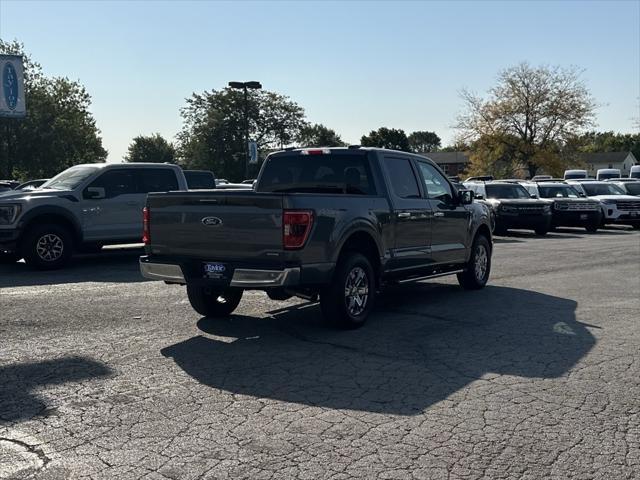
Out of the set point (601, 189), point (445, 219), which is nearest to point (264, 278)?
point (445, 219)

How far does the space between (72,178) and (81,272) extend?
2407mm

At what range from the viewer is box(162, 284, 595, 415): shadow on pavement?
219 inches

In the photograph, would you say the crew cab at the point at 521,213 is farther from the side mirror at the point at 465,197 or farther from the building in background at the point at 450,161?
the building in background at the point at 450,161

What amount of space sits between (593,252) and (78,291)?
40.1ft

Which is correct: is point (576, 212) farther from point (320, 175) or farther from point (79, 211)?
point (320, 175)

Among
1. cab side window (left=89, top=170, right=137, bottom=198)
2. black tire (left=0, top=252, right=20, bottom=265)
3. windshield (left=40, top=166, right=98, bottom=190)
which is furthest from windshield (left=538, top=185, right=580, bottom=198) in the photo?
black tire (left=0, top=252, right=20, bottom=265)

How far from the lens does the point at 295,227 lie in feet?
22.9

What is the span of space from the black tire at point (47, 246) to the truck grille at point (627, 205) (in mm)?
20959

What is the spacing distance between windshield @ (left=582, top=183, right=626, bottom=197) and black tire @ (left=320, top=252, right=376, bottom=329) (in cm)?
2374

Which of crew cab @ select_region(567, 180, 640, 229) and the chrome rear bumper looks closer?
the chrome rear bumper

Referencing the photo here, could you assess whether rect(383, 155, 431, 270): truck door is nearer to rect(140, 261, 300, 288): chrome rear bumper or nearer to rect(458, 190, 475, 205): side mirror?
rect(458, 190, 475, 205): side mirror

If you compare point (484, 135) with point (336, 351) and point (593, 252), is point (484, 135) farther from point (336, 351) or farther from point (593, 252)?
point (336, 351)

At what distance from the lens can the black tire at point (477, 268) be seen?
10.8 meters

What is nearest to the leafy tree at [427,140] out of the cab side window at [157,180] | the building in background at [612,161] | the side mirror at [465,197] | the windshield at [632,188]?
the building in background at [612,161]
